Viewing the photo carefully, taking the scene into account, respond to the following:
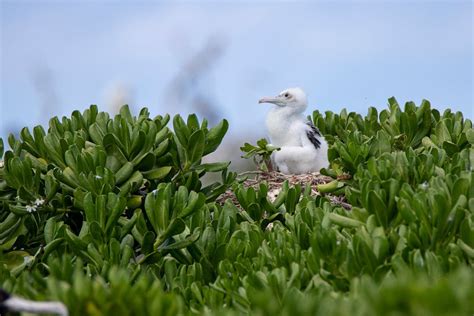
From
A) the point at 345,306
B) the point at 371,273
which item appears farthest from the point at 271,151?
the point at 345,306

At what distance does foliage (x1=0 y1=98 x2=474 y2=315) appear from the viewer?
2588 millimetres

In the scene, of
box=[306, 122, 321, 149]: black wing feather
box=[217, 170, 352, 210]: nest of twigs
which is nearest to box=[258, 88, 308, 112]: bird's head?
box=[306, 122, 321, 149]: black wing feather

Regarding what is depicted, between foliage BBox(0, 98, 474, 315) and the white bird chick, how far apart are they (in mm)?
989

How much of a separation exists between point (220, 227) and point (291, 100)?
4.00 m

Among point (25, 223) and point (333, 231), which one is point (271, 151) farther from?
point (333, 231)

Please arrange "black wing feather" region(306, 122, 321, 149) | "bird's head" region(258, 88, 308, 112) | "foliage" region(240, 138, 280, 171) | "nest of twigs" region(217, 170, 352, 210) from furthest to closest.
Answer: "bird's head" region(258, 88, 308, 112) < "black wing feather" region(306, 122, 321, 149) < "foliage" region(240, 138, 280, 171) < "nest of twigs" region(217, 170, 352, 210)

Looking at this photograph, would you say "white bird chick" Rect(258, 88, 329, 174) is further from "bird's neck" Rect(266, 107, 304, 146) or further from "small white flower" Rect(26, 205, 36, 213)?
"small white flower" Rect(26, 205, 36, 213)

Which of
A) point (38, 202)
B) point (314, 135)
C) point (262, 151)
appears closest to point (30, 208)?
point (38, 202)

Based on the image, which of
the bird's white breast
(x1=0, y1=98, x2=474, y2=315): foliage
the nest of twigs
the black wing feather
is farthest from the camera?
the bird's white breast

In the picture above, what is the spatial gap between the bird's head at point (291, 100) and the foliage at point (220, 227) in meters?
1.81

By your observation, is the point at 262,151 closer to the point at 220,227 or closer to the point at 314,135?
the point at 314,135

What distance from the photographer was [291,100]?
27.5 ft

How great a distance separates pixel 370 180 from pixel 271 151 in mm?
3203

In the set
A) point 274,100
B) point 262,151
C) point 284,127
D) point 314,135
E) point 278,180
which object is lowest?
point 278,180
